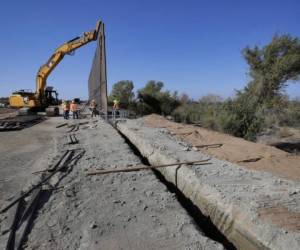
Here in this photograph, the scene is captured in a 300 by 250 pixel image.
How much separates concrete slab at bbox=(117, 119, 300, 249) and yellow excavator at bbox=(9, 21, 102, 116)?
16058mm

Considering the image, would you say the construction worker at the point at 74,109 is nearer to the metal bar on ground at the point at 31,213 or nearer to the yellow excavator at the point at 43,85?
the yellow excavator at the point at 43,85

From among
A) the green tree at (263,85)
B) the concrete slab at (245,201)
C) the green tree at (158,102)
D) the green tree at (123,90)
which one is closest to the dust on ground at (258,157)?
the concrete slab at (245,201)

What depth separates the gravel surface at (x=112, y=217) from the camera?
9.75ft

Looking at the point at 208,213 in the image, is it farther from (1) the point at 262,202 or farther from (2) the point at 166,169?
(2) the point at 166,169

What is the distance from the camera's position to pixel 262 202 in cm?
374

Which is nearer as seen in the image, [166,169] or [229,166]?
[229,166]

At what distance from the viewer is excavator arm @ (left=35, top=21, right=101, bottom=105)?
63.9 feet

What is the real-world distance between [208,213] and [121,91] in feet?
140

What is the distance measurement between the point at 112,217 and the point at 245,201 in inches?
68.7

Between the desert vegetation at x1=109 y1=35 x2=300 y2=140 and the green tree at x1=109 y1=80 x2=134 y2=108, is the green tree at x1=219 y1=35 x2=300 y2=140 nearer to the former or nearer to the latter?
the desert vegetation at x1=109 y1=35 x2=300 y2=140

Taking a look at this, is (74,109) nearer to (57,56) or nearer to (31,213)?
(57,56)

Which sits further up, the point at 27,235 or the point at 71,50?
the point at 71,50

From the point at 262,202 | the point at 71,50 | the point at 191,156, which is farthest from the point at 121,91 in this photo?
the point at 262,202

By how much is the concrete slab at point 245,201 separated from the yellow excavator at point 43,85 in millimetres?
16058
